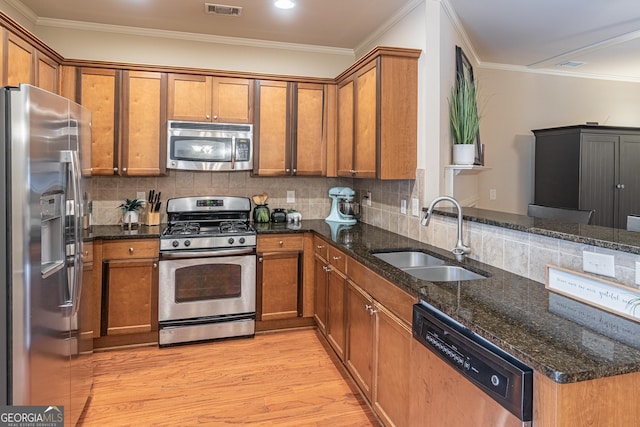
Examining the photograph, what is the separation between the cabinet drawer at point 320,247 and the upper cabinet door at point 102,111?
181 cm

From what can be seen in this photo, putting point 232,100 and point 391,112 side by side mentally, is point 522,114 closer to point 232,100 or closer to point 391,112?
point 391,112

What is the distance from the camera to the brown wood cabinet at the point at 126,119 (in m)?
3.36

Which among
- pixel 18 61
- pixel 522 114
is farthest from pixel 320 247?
pixel 522 114

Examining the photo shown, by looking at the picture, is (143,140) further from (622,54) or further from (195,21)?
(622,54)

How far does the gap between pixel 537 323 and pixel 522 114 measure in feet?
13.0

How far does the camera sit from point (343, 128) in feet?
12.1

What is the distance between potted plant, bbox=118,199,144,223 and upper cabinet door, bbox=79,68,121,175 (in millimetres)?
335

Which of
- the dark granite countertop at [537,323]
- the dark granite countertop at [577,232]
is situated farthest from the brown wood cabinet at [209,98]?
the dark granite countertop at [577,232]

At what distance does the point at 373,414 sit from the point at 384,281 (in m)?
0.88

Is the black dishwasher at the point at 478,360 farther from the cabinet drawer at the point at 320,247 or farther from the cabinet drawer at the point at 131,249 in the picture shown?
the cabinet drawer at the point at 131,249

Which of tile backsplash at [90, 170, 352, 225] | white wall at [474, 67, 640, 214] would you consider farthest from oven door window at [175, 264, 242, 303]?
white wall at [474, 67, 640, 214]

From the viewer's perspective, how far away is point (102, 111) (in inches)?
133

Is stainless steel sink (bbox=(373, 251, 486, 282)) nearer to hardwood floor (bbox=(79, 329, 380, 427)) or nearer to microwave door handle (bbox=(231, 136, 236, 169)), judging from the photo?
hardwood floor (bbox=(79, 329, 380, 427))

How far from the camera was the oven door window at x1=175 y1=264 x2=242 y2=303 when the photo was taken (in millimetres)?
3299
